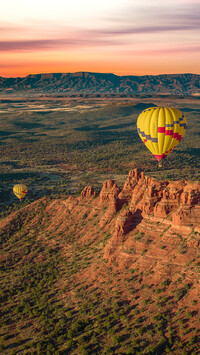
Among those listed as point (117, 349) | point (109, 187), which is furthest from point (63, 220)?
point (117, 349)

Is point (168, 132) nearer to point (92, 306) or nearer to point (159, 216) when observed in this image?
point (159, 216)

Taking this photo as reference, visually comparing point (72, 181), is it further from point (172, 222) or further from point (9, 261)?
point (172, 222)

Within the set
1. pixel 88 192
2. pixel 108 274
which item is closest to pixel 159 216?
pixel 108 274

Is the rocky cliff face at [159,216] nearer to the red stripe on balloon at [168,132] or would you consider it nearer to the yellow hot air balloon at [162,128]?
the yellow hot air balloon at [162,128]

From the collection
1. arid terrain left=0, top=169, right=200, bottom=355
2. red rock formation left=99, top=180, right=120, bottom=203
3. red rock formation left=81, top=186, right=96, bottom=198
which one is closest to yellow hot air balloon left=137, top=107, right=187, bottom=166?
arid terrain left=0, top=169, right=200, bottom=355

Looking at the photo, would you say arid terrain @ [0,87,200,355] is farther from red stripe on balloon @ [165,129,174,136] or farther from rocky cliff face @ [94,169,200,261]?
red stripe on balloon @ [165,129,174,136]

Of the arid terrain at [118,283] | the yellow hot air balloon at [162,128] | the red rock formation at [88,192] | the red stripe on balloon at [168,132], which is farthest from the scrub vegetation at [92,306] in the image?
the red stripe on balloon at [168,132]

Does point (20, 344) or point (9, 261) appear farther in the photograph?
point (9, 261)

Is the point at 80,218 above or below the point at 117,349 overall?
above
